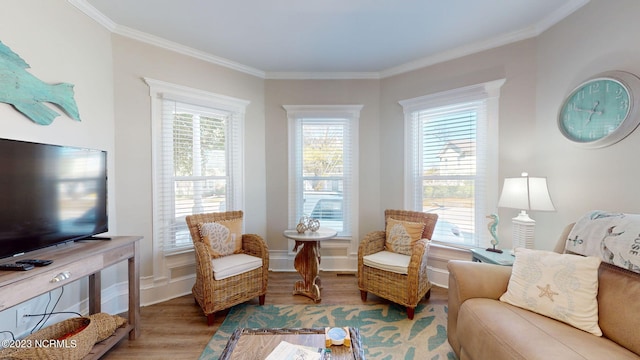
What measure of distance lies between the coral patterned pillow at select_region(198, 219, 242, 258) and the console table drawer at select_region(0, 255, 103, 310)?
36.1 inches

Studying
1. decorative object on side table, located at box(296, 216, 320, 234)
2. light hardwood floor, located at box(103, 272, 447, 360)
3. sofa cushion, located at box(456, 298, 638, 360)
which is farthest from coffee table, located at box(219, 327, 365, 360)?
decorative object on side table, located at box(296, 216, 320, 234)

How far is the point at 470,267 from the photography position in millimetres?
1791

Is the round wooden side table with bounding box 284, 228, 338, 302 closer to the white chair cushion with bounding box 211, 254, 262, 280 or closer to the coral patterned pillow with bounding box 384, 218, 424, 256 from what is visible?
the white chair cushion with bounding box 211, 254, 262, 280

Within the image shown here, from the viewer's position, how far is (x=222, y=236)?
262cm

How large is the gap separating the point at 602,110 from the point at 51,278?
379 cm

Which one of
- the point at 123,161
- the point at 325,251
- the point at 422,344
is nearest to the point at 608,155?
the point at 422,344

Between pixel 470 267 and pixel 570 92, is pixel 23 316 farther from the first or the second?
pixel 570 92

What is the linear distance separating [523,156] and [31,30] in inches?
167

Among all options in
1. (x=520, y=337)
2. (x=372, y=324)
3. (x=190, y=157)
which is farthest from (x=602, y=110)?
(x=190, y=157)

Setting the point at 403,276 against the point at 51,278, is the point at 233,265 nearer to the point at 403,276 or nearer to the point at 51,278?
the point at 51,278

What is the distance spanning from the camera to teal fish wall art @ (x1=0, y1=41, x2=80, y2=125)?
159 cm

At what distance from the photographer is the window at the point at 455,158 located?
2.73 metres

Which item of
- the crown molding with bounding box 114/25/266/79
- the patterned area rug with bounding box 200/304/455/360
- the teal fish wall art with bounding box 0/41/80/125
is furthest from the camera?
the crown molding with bounding box 114/25/266/79

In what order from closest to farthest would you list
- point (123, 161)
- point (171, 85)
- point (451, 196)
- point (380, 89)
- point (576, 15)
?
point (576, 15), point (123, 161), point (171, 85), point (451, 196), point (380, 89)
